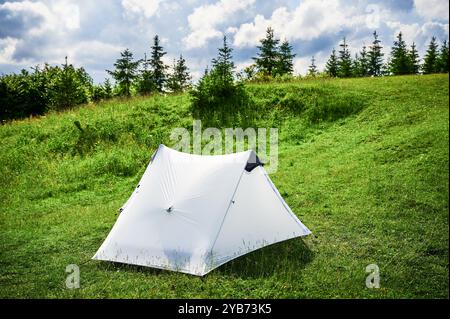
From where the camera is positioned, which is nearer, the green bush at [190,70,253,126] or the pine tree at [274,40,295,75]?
the green bush at [190,70,253,126]

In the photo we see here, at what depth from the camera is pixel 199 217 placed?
838 cm

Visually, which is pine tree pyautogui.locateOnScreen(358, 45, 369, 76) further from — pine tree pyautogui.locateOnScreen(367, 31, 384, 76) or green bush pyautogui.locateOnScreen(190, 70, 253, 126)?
green bush pyautogui.locateOnScreen(190, 70, 253, 126)

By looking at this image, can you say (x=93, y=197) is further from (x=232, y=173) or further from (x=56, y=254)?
(x=232, y=173)

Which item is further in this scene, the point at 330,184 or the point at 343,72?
the point at 343,72

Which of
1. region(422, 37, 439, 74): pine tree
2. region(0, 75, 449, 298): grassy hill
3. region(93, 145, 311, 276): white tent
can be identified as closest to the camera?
region(0, 75, 449, 298): grassy hill

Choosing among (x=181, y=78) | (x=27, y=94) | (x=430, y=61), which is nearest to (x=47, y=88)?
(x=27, y=94)

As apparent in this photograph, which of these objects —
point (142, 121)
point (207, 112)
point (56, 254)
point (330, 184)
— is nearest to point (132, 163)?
point (142, 121)

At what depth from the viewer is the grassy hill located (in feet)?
23.7

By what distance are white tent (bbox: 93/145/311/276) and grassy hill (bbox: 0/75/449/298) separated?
1.10 feet

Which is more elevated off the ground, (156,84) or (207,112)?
(156,84)

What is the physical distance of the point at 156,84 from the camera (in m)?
49.4

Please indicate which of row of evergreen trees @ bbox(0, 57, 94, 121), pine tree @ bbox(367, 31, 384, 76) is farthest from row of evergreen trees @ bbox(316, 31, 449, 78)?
row of evergreen trees @ bbox(0, 57, 94, 121)
